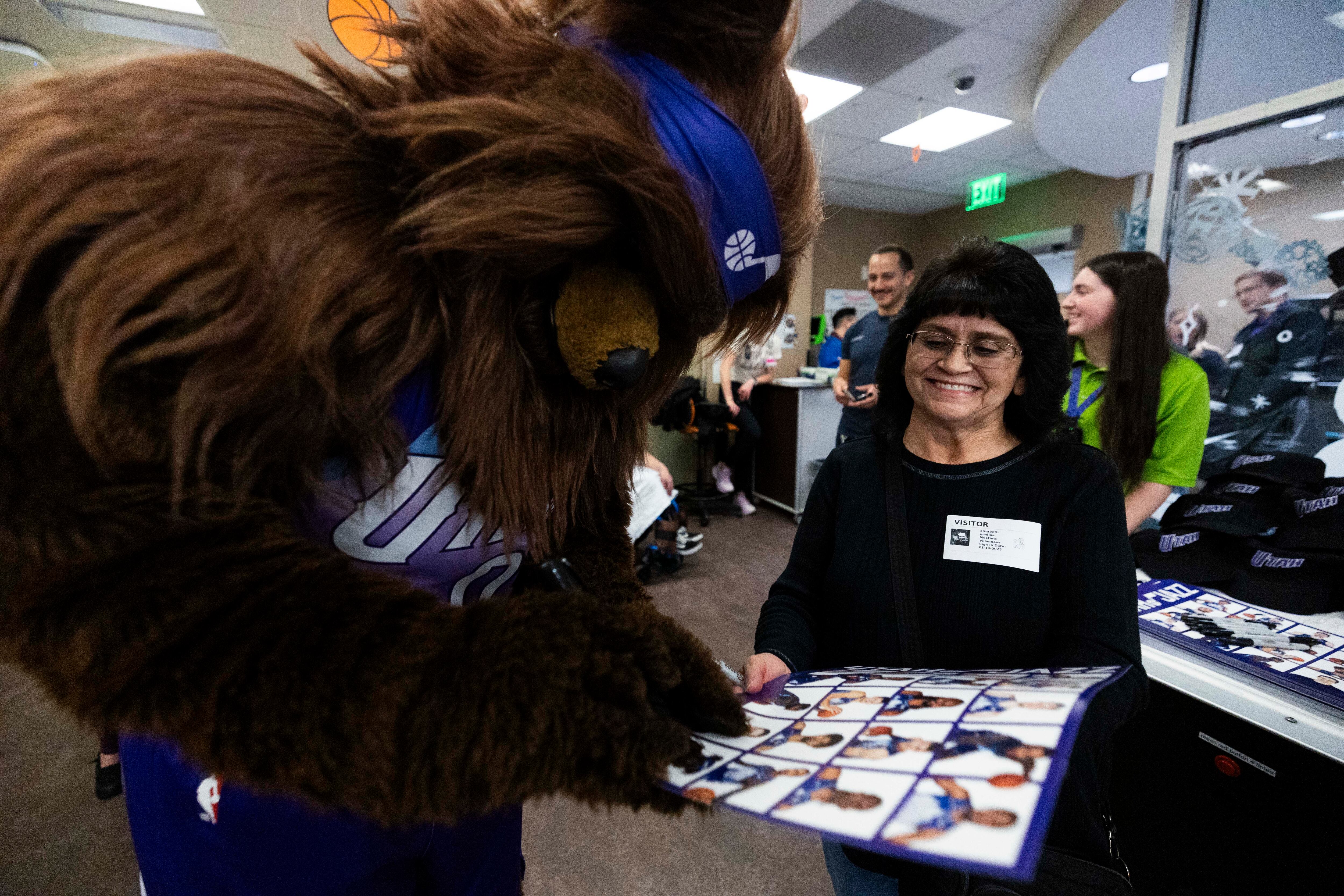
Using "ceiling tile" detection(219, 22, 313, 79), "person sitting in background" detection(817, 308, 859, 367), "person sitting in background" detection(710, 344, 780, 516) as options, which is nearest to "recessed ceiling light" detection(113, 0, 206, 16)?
"ceiling tile" detection(219, 22, 313, 79)

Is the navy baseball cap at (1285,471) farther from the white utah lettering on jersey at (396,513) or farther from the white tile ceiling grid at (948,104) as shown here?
the white utah lettering on jersey at (396,513)

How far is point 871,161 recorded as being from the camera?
5609 millimetres

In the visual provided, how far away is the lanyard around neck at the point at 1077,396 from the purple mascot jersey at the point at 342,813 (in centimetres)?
185

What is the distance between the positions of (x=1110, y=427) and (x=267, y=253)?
2.00m

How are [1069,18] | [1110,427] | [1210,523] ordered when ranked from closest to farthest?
1. [1210,523]
2. [1110,427]
3. [1069,18]

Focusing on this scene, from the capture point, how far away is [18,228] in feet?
1.11

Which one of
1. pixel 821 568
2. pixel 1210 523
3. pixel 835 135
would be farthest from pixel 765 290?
pixel 835 135

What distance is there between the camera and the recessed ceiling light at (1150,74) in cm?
324

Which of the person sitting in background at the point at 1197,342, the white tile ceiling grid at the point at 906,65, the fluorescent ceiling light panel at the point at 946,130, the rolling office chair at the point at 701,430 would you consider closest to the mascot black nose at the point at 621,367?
the white tile ceiling grid at the point at 906,65

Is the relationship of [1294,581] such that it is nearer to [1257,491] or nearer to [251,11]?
[1257,491]

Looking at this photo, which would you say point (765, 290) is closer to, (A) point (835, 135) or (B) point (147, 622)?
(B) point (147, 622)

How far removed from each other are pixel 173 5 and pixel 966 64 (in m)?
4.05

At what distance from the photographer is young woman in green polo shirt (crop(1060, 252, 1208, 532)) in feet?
5.52

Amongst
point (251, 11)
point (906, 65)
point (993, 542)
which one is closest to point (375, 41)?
point (993, 542)
